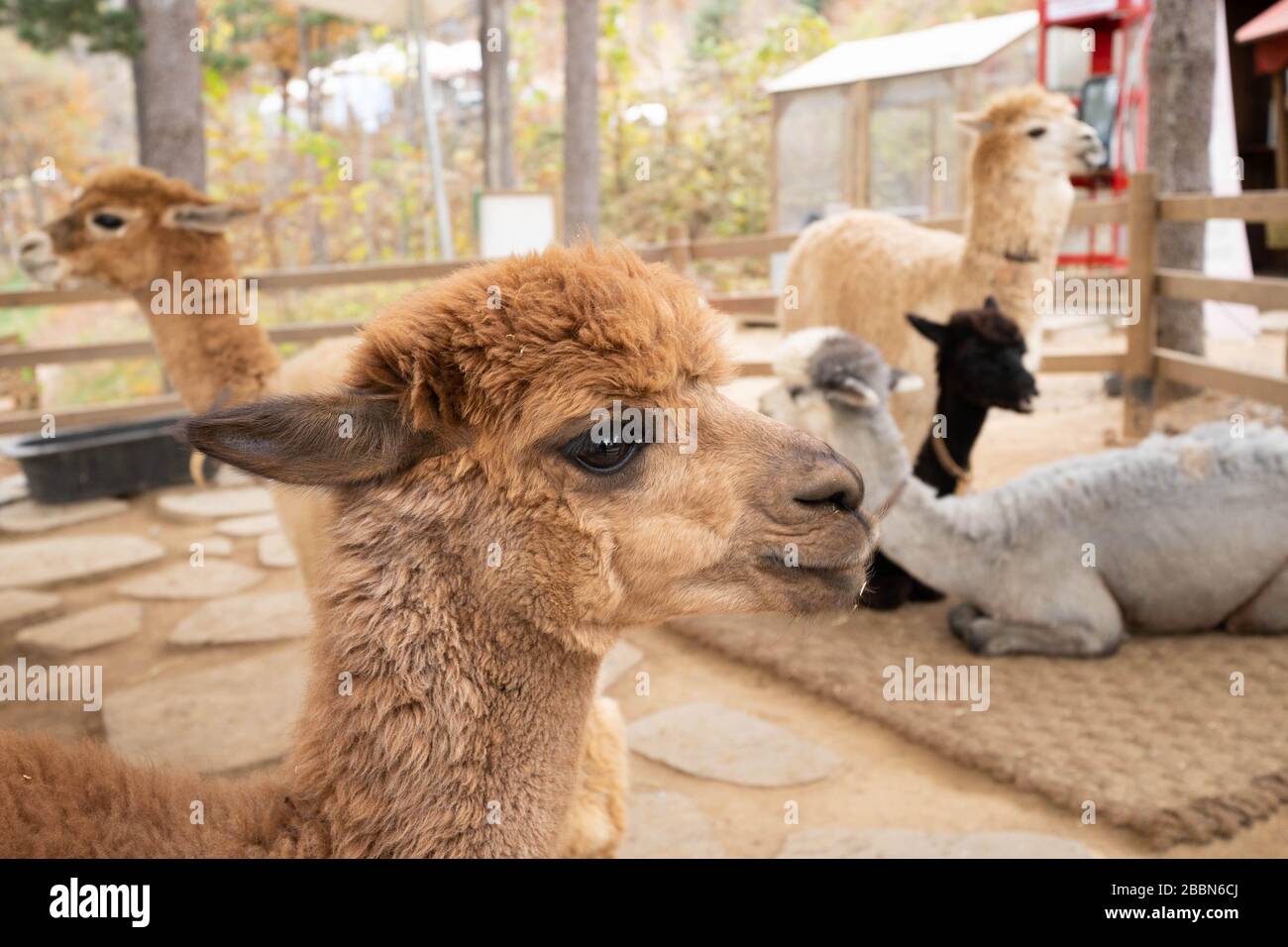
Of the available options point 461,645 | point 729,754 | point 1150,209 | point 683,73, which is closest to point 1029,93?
point 1150,209

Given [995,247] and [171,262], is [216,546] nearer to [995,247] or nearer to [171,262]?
[171,262]

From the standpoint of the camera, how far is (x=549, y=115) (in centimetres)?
2025

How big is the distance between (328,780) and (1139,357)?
25.0 feet

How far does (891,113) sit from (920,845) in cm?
1029

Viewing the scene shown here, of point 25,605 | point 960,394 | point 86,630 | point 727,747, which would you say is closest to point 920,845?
point 727,747

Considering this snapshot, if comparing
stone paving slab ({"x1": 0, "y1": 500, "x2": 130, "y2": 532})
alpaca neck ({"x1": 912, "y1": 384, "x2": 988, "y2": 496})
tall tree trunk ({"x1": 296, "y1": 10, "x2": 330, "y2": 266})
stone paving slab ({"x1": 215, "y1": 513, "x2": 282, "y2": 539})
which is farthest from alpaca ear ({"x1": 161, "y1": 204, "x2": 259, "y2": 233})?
tall tree trunk ({"x1": 296, "y1": 10, "x2": 330, "y2": 266})

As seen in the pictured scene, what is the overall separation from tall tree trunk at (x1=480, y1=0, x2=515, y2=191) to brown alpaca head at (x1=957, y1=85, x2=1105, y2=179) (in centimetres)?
941

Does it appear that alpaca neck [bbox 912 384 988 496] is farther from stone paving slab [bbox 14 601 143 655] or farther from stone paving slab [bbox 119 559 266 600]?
stone paving slab [bbox 14 601 143 655]

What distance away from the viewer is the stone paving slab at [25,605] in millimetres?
5141

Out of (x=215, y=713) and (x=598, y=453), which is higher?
(x=598, y=453)

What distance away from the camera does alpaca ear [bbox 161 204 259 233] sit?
188 inches

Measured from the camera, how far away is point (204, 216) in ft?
15.9

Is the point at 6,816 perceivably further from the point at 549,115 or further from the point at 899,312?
the point at 549,115

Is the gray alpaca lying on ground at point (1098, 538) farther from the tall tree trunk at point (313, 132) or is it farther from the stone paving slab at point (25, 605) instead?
the tall tree trunk at point (313, 132)
